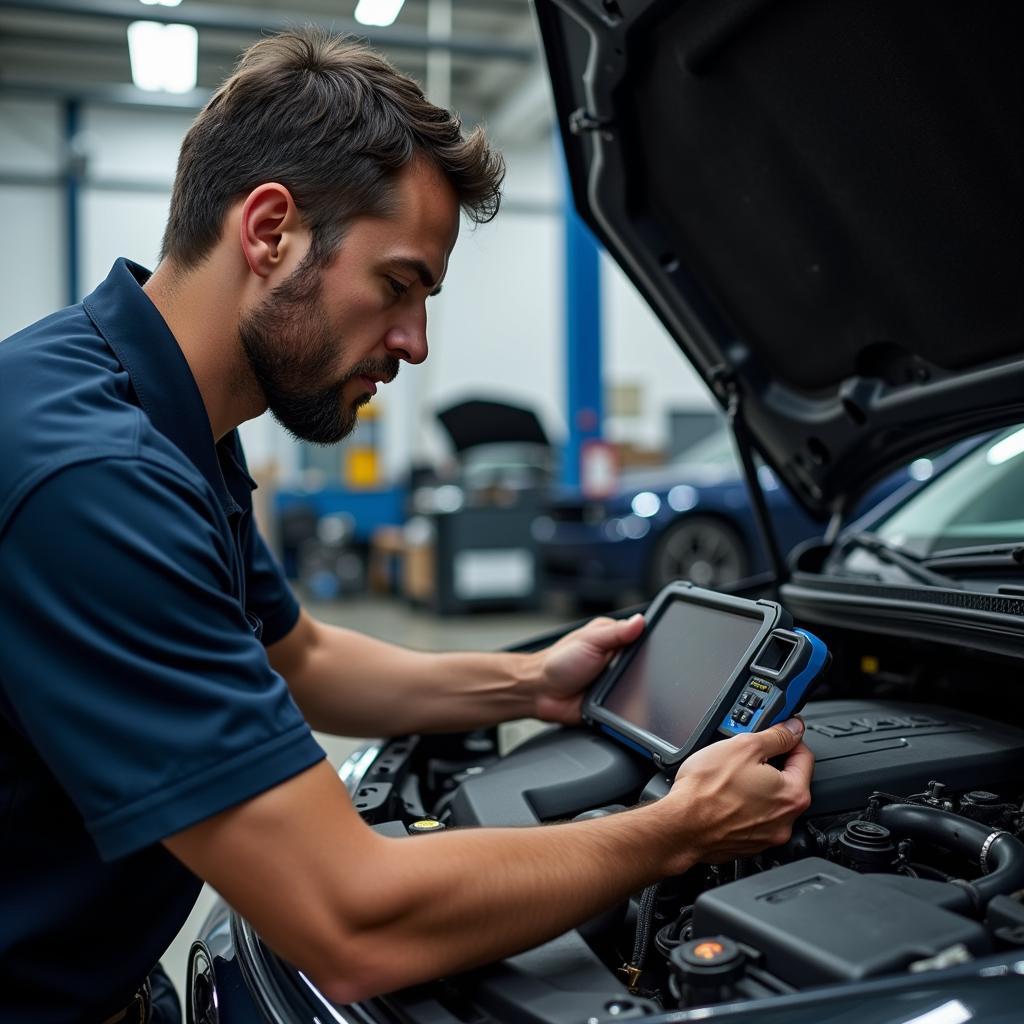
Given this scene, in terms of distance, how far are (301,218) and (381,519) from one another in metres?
8.97

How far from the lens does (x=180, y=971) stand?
7.27 feet

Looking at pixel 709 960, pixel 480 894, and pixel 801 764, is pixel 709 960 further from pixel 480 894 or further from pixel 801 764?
pixel 801 764

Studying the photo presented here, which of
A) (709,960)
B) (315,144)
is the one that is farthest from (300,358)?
(709,960)

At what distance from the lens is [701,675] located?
1.30 meters

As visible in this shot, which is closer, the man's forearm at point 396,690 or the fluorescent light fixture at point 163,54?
the man's forearm at point 396,690

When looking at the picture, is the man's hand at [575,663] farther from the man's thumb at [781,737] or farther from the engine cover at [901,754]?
the man's thumb at [781,737]

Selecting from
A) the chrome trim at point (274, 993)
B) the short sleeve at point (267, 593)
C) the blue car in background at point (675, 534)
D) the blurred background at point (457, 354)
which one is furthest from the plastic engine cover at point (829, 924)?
the blue car in background at point (675, 534)

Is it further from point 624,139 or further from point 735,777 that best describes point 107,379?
point 624,139

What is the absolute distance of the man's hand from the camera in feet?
5.10

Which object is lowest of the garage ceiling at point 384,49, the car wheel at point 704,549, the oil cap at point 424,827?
the car wheel at point 704,549

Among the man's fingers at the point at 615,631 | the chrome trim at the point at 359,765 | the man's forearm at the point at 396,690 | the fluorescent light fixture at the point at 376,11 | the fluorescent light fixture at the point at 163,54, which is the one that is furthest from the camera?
the fluorescent light fixture at the point at 163,54

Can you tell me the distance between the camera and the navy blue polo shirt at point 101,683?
2.72 feet

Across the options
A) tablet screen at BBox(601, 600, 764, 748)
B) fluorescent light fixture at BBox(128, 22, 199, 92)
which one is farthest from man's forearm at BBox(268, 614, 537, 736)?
fluorescent light fixture at BBox(128, 22, 199, 92)

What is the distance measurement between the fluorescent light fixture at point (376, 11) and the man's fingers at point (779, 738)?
7.64 metres
